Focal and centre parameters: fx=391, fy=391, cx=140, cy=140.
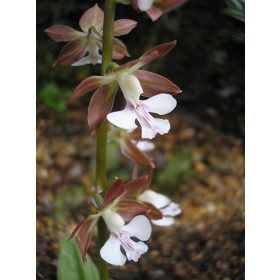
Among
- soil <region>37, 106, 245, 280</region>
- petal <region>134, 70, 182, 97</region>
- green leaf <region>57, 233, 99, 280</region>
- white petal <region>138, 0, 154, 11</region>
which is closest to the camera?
white petal <region>138, 0, 154, 11</region>

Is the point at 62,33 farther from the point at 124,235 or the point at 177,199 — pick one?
the point at 177,199

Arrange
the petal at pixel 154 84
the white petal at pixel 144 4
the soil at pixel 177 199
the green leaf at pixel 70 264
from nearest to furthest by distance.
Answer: the white petal at pixel 144 4
the petal at pixel 154 84
the green leaf at pixel 70 264
the soil at pixel 177 199

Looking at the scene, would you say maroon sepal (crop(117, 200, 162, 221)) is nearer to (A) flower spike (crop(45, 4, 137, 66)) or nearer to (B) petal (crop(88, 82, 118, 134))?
(B) petal (crop(88, 82, 118, 134))

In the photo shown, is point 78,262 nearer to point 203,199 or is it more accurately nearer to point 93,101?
point 93,101

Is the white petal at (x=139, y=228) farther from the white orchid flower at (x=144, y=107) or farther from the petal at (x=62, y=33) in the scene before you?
the petal at (x=62, y=33)

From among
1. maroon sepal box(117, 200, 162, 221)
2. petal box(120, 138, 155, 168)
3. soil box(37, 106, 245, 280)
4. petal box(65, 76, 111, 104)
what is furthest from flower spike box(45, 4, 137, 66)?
soil box(37, 106, 245, 280)

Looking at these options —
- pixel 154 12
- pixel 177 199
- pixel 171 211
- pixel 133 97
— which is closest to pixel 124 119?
pixel 133 97

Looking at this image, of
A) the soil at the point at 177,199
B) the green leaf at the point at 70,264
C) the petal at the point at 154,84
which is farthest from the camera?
the soil at the point at 177,199

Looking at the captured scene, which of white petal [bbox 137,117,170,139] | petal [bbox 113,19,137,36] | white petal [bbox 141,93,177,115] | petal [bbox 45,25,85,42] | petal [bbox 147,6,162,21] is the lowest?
white petal [bbox 137,117,170,139]

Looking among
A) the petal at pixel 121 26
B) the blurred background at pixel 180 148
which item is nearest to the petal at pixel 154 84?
the petal at pixel 121 26
